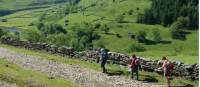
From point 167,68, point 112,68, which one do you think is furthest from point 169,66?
point 112,68

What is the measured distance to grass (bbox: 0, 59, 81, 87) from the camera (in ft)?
131

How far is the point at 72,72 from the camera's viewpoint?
4600 centimetres

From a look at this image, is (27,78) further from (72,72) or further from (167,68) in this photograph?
(167,68)

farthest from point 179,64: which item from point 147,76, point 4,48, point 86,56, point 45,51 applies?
point 4,48

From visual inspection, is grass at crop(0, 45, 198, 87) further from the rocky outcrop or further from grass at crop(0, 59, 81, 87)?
grass at crop(0, 59, 81, 87)

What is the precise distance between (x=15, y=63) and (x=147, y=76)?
16.5 m

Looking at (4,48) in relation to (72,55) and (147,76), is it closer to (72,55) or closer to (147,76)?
(72,55)

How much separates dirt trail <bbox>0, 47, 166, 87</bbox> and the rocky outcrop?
3678 millimetres

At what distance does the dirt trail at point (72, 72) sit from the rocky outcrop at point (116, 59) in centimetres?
368

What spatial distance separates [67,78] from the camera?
43.3 meters

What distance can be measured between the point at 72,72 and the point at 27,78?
5194 millimetres

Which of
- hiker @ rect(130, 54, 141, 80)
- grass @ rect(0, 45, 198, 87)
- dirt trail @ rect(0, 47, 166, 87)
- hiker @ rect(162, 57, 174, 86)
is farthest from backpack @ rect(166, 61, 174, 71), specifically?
hiker @ rect(130, 54, 141, 80)

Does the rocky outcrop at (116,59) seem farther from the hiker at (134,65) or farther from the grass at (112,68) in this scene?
the hiker at (134,65)

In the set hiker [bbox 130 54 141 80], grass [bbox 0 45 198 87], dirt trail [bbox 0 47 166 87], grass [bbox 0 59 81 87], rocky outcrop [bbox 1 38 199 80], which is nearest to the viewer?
grass [bbox 0 59 81 87]
